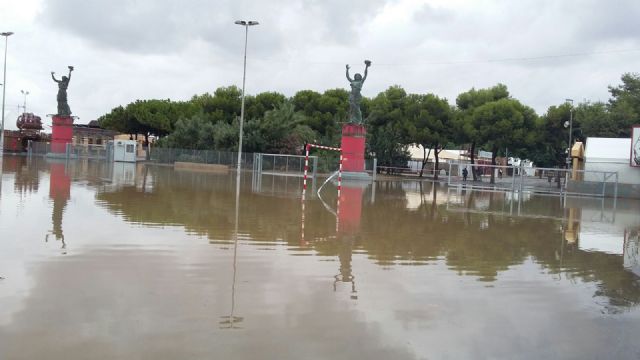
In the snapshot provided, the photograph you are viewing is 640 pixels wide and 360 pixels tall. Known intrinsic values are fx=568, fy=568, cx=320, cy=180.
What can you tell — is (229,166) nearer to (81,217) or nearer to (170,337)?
(81,217)

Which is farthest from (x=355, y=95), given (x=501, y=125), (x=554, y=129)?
(x=554, y=129)

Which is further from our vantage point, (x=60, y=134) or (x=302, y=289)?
(x=60, y=134)

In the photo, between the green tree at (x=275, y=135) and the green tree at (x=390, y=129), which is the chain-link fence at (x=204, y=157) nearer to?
the green tree at (x=275, y=135)

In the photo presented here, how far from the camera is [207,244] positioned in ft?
31.7

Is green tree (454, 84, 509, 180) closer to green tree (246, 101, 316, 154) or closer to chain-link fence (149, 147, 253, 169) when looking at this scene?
green tree (246, 101, 316, 154)

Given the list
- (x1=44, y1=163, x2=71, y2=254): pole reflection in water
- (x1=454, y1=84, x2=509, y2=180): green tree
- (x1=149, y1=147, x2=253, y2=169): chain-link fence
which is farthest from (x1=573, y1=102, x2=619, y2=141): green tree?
(x1=44, y1=163, x2=71, y2=254): pole reflection in water

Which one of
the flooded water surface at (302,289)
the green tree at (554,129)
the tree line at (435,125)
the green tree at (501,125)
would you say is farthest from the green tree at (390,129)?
the flooded water surface at (302,289)

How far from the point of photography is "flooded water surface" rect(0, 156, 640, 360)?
194 inches

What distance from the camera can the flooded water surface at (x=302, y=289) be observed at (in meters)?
4.93

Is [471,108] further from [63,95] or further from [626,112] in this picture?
[63,95]

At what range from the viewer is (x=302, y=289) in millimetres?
6801

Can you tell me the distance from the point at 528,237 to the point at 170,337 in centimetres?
959

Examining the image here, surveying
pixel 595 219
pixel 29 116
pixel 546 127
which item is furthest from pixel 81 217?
pixel 29 116

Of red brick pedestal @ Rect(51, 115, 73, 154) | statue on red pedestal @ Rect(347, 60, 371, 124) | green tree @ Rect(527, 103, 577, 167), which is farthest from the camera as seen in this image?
red brick pedestal @ Rect(51, 115, 73, 154)
